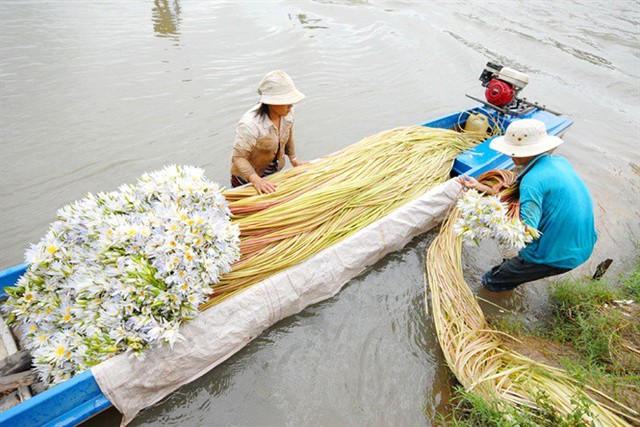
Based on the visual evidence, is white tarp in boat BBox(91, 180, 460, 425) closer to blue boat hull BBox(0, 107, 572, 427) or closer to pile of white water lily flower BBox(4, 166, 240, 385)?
blue boat hull BBox(0, 107, 572, 427)

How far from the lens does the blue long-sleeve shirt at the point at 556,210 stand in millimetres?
2301

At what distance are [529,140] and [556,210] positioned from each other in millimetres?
496

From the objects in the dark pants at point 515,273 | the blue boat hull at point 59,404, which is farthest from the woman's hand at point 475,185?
the blue boat hull at point 59,404

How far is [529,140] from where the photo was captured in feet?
7.85

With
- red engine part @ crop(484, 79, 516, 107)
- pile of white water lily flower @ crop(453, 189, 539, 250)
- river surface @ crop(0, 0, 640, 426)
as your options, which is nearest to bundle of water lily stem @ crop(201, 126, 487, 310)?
river surface @ crop(0, 0, 640, 426)

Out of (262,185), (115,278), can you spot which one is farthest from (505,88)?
(115,278)

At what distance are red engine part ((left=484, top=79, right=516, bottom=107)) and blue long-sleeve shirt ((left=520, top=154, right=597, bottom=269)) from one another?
210 centimetres

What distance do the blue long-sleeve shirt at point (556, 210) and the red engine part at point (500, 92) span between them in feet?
6.87

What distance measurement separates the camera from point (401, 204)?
3.21 meters

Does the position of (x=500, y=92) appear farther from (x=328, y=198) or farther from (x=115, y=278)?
(x=115, y=278)

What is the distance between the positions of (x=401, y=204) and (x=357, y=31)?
22.4 ft

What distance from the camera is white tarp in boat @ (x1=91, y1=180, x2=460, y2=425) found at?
1979mm

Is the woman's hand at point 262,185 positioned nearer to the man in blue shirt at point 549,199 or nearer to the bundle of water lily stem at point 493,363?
the bundle of water lily stem at point 493,363

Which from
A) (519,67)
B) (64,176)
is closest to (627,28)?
(519,67)
